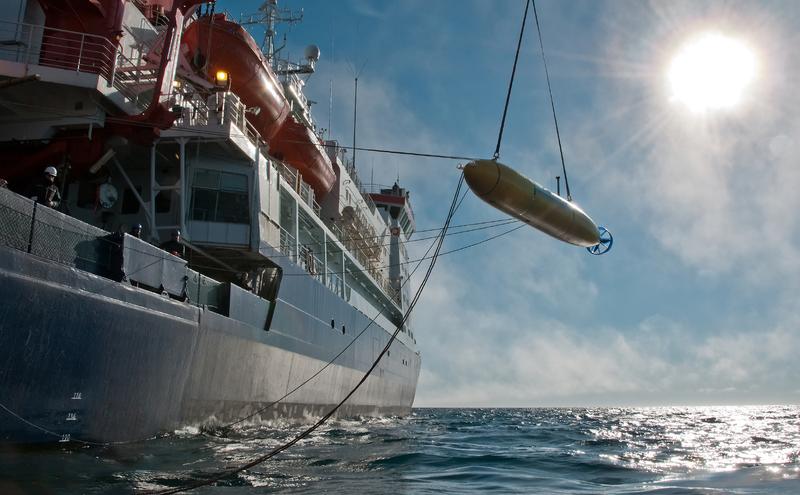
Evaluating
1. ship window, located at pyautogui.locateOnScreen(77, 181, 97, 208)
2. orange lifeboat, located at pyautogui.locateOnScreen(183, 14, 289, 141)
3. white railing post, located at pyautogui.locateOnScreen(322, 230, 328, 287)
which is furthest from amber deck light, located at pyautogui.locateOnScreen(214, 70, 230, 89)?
white railing post, located at pyautogui.locateOnScreen(322, 230, 328, 287)

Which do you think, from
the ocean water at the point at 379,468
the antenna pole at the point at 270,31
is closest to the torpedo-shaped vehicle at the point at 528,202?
the ocean water at the point at 379,468

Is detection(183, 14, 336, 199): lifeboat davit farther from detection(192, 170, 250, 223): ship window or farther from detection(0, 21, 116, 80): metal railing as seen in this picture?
detection(0, 21, 116, 80): metal railing

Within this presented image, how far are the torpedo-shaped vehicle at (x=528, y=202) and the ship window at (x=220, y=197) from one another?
8.22 m

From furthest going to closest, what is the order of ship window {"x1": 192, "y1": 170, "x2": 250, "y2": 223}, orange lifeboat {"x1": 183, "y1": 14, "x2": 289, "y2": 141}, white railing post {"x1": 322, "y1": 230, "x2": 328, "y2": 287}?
white railing post {"x1": 322, "y1": 230, "x2": 328, "y2": 287} < orange lifeboat {"x1": 183, "y1": 14, "x2": 289, "y2": 141} < ship window {"x1": 192, "y1": 170, "x2": 250, "y2": 223}

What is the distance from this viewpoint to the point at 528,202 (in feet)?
29.8

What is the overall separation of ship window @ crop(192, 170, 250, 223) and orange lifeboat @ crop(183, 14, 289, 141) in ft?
9.87

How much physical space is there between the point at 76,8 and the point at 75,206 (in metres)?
4.55

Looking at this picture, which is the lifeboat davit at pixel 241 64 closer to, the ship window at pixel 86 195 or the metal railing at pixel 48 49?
the metal railing at pixel 48 49

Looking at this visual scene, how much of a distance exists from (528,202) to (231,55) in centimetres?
1115

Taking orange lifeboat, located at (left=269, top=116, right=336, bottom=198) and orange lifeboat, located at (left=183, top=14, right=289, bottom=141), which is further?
orange lifeboat, located at (left=269, top=116, right=336, bottom=198)

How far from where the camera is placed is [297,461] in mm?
10023

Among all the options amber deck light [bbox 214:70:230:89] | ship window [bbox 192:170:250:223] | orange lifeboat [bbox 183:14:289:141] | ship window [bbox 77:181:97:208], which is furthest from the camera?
orange lifeboat [bbox 183:14:289:141]

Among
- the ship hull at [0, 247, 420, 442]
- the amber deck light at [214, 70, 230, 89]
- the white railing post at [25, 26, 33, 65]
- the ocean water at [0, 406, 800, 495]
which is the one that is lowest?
the ocean water at [0, 406, 800, 495]

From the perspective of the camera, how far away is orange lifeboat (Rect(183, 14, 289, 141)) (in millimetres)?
16828
